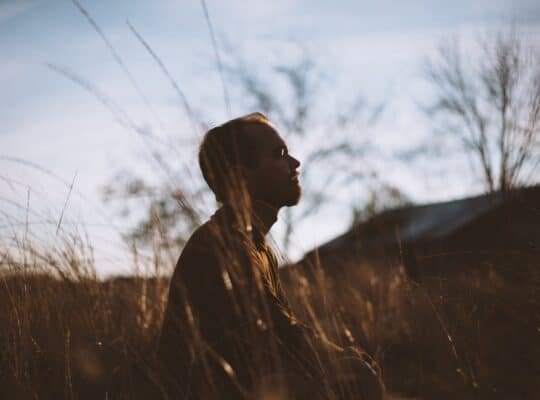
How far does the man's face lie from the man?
15 cm

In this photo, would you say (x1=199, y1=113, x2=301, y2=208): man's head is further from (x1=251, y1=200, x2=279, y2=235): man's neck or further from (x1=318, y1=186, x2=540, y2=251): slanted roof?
(x1=318, y1=186, x2=540, y2=251): slanted roof

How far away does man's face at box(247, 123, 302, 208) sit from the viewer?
1.45m

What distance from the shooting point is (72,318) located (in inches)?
69.4

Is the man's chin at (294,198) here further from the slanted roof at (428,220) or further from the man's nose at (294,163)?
the slanted roof at (428,220)

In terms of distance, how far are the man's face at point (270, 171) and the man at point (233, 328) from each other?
6.1 inches

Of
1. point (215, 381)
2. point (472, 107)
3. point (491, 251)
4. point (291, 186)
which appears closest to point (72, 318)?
point (215, 381)

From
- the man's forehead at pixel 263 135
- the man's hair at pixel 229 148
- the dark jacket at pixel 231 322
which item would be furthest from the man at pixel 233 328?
the man's forehead at pixel 263 135

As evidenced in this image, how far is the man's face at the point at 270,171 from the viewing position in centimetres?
145

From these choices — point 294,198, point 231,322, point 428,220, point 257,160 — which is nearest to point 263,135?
point 257,160

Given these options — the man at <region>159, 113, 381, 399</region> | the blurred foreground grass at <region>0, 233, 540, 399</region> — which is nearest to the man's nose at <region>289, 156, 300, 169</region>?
the man at <region>159, 113, 381, 399</region>

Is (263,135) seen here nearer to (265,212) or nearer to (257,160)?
(257,160)

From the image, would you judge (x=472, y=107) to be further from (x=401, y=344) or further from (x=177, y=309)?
(x=177, y=309)

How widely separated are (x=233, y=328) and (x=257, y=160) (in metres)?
0.61

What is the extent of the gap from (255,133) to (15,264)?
1236 millimetres
